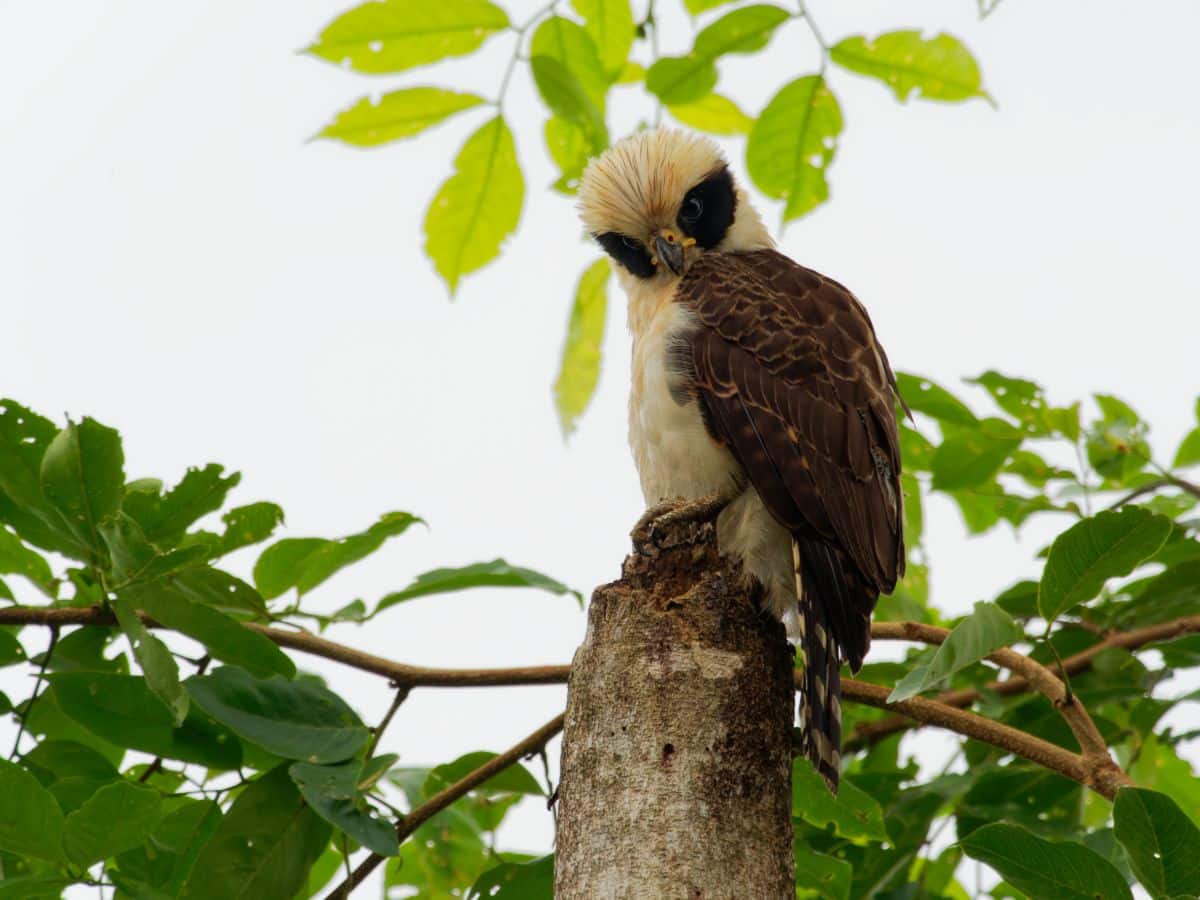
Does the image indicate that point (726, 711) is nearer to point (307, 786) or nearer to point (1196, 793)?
point (307, 786)

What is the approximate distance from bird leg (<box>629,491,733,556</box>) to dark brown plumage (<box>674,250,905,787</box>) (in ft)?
1.64

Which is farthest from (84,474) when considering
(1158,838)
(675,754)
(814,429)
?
(1158,838)

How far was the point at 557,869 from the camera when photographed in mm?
2391

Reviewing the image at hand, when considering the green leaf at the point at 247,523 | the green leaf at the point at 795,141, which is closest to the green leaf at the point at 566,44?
the green leaf at the point at 795,141

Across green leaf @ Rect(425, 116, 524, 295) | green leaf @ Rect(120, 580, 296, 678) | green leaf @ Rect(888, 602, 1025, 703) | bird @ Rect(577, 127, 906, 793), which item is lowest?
green leaf @ Rect(888, 602, 1025, 703)

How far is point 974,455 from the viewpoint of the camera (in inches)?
175

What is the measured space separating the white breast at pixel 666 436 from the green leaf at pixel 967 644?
1.51 metres

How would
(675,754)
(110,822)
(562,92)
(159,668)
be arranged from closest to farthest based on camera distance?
(675,754)
(110,822)
(159,668)
(562,92)

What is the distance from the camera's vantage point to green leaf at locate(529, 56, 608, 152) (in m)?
3.97

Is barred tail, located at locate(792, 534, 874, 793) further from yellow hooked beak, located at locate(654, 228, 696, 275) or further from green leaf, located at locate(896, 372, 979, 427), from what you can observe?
yellow hooked beak, located at locate(654, 228, 696, 275)

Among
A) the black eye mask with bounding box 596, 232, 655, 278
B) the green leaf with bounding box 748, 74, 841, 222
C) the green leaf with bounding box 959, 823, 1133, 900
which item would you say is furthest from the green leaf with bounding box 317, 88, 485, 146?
the green leaf with bounding box 959, 823, 1133, 900

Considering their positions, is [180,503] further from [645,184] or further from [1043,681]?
[645,184]

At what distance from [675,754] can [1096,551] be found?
1083mm

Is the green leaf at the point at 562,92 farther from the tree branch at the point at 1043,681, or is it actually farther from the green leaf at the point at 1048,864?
the green leaf at the point at 1048,864
